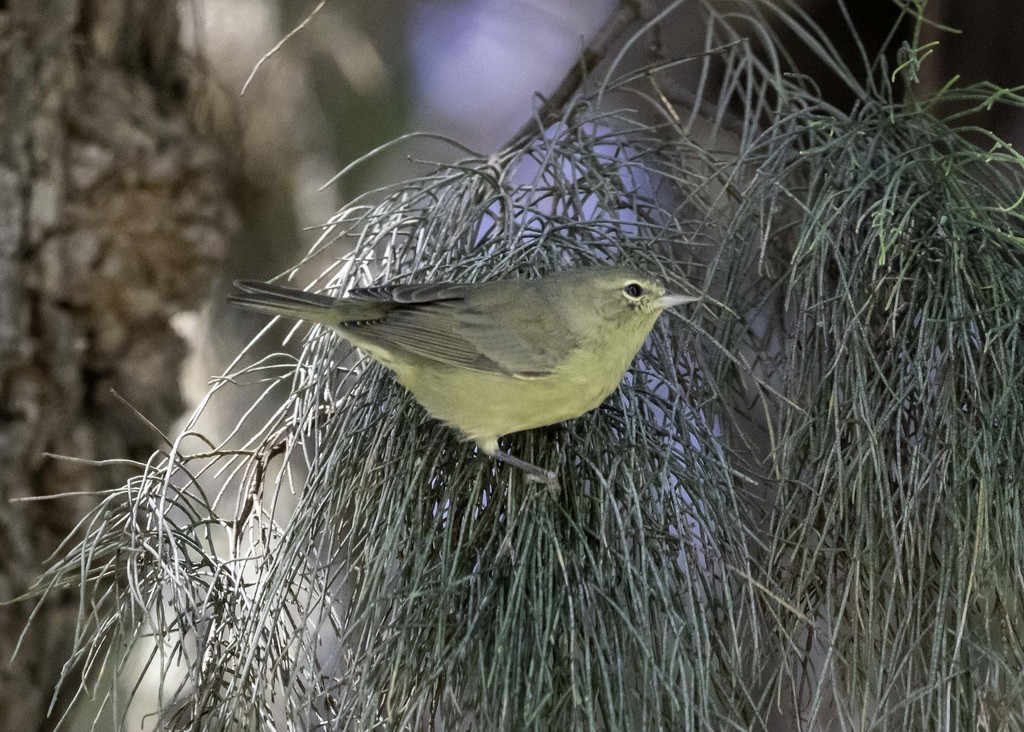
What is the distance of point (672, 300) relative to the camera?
78.5 inches

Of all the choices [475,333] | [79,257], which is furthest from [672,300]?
[79,257]

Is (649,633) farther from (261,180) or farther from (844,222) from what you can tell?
(261,180)

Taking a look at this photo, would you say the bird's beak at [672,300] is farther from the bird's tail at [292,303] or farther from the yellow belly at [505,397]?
the bird's tail at [292,303]

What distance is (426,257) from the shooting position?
2.17 metres

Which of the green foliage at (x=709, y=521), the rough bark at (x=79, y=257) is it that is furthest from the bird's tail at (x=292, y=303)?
the rough bark at (x=79, y=257)

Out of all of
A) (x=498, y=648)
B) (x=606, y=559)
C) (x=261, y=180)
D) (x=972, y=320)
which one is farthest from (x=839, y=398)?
(x=261, y=180)

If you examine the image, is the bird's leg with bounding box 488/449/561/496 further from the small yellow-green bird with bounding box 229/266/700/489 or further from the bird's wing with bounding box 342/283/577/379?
the bird's wing with bounding box 342/283/577/379

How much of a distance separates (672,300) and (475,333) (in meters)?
0.50

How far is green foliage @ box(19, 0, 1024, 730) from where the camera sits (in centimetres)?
154

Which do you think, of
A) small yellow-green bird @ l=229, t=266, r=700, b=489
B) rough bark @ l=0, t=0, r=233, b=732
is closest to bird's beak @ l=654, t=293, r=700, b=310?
Answer: small yellow-green bird @ l=229, t=266, r=700, b=489

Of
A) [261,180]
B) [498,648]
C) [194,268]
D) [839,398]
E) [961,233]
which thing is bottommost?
[498,648]

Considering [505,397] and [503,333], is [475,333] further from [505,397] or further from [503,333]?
[505,397]

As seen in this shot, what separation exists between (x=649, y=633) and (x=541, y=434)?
1.78 ft

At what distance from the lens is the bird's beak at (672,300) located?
1.94 m
